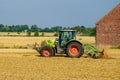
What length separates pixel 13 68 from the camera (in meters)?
22.2

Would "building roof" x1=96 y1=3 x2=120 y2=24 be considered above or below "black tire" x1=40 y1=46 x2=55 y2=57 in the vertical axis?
above

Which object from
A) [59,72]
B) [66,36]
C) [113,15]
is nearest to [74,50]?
[66,36]

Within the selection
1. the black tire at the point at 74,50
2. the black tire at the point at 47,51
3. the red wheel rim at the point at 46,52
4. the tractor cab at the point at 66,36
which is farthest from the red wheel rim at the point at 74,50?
the red wheel rim at the point at 46,52

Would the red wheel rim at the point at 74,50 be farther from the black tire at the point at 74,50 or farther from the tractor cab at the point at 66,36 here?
the tractor cab at the point at 66,36

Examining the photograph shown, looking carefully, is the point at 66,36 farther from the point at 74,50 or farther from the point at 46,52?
the point at 46,52

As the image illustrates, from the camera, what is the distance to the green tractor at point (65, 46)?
1152 inches

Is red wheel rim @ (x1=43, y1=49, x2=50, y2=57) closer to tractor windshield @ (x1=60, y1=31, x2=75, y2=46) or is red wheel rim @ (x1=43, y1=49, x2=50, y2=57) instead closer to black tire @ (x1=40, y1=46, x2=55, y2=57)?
black tire @ (x1=40, y1=46, x2=55, y2=57)

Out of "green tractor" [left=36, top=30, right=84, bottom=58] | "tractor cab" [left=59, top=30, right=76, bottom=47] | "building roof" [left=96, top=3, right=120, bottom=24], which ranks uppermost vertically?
"building roof" [left=96, top=3, right=120, bottom=24]

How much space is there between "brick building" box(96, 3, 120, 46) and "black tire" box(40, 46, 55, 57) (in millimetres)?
15805

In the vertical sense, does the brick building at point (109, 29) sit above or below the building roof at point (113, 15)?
below

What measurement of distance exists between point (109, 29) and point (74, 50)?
16.4m

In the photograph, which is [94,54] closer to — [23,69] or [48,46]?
[48,46]

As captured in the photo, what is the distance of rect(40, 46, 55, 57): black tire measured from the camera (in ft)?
99.0

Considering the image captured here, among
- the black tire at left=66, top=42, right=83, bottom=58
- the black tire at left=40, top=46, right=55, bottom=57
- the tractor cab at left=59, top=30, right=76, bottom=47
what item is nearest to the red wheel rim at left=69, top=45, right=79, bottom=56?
the black tire at left=66, top=42, right=83, bottom=58
